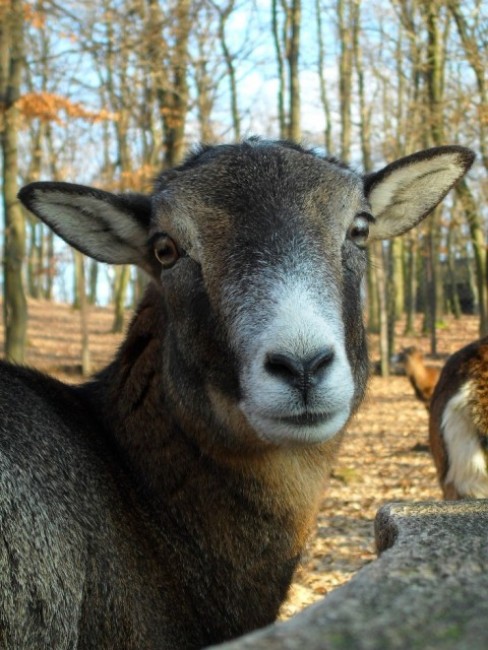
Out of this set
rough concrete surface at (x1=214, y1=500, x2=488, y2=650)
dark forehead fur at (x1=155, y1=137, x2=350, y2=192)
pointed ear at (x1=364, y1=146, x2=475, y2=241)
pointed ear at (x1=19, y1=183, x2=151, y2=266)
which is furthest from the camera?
pointed ear at (x1=364, y1=146, x2=475, y2=241)

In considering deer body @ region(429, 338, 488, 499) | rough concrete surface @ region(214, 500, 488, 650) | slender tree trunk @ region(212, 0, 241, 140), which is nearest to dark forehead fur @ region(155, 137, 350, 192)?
rough concrete surface @ region(214, 500, 488, 650)

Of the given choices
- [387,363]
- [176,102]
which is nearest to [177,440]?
[176,102]

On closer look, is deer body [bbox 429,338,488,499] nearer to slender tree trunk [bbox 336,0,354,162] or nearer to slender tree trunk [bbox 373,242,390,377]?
slender tree trunk [bbox 373,242,390,377]

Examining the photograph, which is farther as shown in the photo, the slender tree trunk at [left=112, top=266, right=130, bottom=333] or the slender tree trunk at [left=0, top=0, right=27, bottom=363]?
the slender tree trunk at [left=112, top=266, right=130, bottom=333]

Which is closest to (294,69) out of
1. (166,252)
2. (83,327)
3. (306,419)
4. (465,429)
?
(83,327)

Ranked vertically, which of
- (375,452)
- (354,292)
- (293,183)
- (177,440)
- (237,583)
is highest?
(293,183)

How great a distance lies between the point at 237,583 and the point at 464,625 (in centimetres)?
273

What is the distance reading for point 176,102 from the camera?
19.2m

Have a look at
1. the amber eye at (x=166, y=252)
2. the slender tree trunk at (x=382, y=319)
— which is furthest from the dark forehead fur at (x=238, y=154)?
the slender tree trunk at (x=382, y=319)

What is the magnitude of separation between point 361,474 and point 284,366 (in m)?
11.1

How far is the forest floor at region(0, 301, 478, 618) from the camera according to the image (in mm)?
8836

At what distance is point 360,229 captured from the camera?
457 centimetres

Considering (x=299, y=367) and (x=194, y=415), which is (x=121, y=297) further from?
(x=299, y=367)

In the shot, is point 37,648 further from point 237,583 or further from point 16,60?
point 16,60
